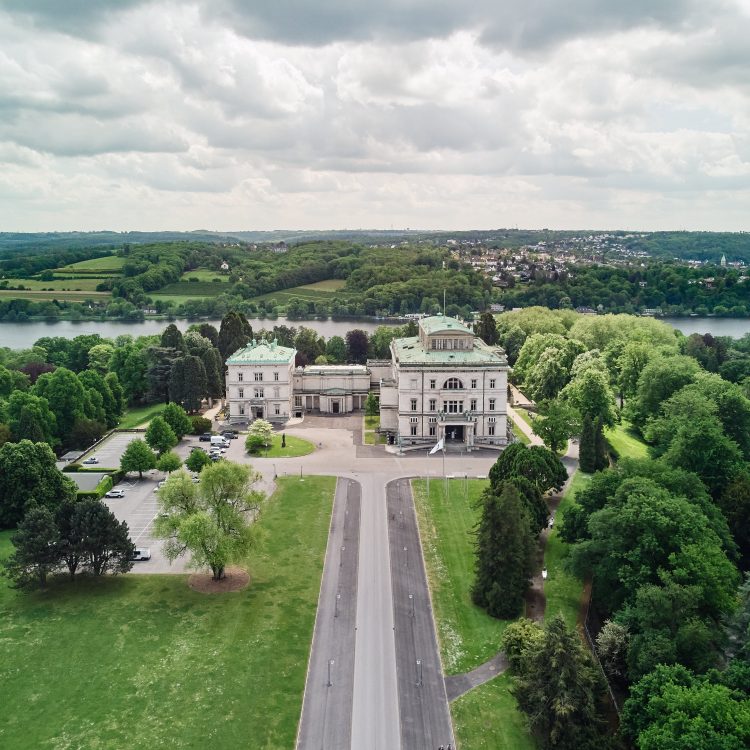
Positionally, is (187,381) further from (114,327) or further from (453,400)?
(114,327)

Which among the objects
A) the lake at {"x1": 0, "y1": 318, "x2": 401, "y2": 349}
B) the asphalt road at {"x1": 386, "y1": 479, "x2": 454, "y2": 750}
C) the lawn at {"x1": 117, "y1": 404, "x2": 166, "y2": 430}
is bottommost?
the asphalt road at {"x1": 386, "y1": 479, "x2": 454, "y2": 750}

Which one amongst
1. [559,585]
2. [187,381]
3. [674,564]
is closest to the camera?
[674,564]

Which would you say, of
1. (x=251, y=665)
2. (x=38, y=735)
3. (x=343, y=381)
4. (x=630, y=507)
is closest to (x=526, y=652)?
(x=630, y=507)

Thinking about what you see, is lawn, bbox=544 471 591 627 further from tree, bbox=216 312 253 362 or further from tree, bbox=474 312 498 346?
tree, bbox=474 312 498 346

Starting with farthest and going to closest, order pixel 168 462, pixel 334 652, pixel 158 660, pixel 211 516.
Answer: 1. pixel 168 462
2. pixel 211 516
3. pixel 334 652
4. pixel 158 660

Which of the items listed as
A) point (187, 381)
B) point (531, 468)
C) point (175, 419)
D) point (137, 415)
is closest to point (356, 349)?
point (187, 381)

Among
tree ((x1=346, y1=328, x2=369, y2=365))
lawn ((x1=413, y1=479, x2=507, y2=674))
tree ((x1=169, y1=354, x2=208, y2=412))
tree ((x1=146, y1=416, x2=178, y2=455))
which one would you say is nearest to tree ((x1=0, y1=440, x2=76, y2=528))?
tree ((x1=146, y1=416, x2=178, y2=455))

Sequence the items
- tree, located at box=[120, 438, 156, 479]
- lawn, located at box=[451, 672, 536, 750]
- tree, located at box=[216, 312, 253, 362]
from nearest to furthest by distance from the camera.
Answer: lawn, located at box=[451, 672, 536, 750] < tree, located at box=[120, 438, 156, 479] < tree, located at box=[216, 312, 253, 362]

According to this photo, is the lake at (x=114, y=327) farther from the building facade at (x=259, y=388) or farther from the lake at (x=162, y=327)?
the building facade at (x=259, y=388)
